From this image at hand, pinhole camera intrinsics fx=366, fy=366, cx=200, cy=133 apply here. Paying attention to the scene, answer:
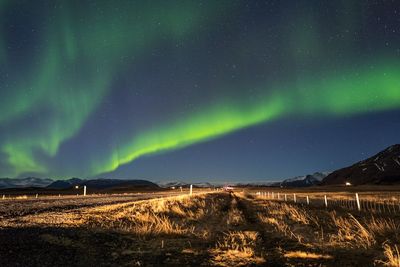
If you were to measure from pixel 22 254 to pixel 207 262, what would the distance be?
475cm

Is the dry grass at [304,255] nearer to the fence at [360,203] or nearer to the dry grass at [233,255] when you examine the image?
the dry grass at [233,255]

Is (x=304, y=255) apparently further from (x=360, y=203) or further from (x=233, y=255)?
(x=360, y=203)

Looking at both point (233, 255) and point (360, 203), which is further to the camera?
point (360, 203)

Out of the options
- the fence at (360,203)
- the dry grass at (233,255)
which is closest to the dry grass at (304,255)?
the dry grass at (233,255)

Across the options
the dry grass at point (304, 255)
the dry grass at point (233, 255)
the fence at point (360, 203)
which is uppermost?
the fence at point (360, 203)

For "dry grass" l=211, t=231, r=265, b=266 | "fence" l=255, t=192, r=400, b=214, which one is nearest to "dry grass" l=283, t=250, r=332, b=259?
"dry grass" l=211, t=231, r=265, b=266

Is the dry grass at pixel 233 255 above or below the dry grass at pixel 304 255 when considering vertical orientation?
above

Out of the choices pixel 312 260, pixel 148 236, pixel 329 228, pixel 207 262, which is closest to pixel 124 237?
pixel 148 236

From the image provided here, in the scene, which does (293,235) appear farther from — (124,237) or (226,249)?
(124,237)

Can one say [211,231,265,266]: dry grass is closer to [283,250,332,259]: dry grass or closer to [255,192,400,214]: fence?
[283,250,332,259]: dry grass

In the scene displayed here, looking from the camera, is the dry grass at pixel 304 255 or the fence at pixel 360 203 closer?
the dry grass at pixel 304 255

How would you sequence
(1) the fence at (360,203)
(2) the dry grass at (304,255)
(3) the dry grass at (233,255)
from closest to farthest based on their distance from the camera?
(3) the dry grass at (233,255)
(2) the dry grass at (304,255)
(1) the fence at (360,203)

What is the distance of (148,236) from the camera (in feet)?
44.5

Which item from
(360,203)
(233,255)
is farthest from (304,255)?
(360,203)
